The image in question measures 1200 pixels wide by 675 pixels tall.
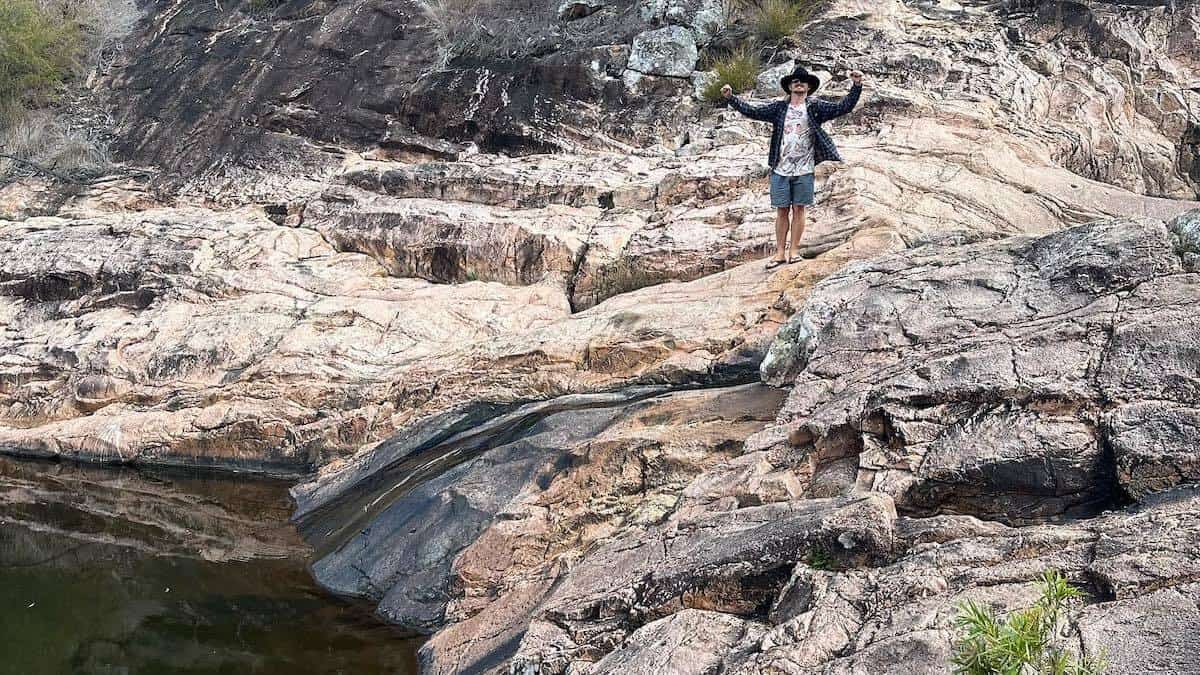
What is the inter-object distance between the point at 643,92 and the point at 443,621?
24.6 feet

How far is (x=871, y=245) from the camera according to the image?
777cm

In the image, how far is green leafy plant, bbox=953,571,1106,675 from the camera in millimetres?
2877

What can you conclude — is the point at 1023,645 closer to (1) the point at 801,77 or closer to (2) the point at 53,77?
(1) the point at 801,77

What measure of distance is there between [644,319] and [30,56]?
1178cm

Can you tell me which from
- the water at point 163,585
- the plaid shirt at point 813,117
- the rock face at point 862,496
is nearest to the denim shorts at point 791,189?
the plaid shirt at point 813,117

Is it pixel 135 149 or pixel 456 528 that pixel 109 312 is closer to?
pixel 135 149

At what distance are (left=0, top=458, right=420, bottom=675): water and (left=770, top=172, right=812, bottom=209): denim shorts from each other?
400 centimetres

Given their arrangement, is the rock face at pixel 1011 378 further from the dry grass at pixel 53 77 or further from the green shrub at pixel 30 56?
the green shrub at pixel 30 56

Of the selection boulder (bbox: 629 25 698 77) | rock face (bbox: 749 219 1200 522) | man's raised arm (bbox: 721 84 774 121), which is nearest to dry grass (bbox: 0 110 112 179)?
boulder (bbox: 629 25 698 77)

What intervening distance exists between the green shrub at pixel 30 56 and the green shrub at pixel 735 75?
10125 millimetres

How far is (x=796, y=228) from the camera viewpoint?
25.5 ft

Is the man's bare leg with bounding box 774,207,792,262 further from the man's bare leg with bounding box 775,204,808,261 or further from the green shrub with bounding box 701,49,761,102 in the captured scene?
the green shrub with bounding box 701,49,761,102

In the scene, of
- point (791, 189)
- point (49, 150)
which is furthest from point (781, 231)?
point (49, 150)

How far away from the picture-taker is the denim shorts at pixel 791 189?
24.2ft
